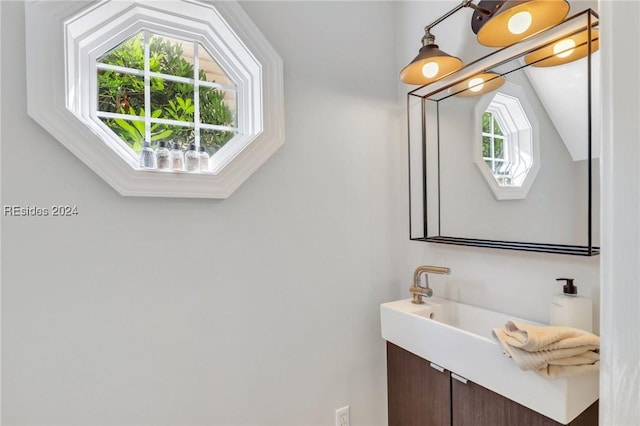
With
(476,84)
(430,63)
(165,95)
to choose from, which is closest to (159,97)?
(165,95)

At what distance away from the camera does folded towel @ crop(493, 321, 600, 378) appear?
2.70ft

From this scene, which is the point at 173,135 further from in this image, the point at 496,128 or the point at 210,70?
the point at 496,128

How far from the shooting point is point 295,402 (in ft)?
4.58

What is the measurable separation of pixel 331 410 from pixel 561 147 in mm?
1389

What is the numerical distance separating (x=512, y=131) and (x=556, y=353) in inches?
30.0

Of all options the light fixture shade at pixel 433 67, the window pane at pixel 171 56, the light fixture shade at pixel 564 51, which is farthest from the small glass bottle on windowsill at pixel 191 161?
the light fixture shade at pixel 564 51

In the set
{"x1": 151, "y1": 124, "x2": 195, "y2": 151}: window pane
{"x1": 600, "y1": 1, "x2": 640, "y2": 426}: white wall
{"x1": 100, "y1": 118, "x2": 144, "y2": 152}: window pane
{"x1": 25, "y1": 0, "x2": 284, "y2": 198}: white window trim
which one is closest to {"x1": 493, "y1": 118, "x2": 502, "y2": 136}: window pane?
{"x1": 600, "y1": 1, "x2": 640, "y2": 426}: white wall

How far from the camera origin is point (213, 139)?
1358mm

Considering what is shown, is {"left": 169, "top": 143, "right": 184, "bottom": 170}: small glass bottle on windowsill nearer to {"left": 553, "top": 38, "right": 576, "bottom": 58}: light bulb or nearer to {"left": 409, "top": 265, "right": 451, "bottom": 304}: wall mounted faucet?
{"left": 409, "top": 265, "right": 451, "bottom": 304}: wall mounted faucet

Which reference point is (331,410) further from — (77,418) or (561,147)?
(561,147)

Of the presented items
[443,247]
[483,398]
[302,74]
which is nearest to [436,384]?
[483,398]

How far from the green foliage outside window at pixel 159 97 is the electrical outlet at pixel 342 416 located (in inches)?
51.1

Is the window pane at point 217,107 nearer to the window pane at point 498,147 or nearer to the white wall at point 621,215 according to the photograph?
the window pane at point 498,147

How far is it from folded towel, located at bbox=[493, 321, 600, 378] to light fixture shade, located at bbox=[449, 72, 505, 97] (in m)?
0.87
